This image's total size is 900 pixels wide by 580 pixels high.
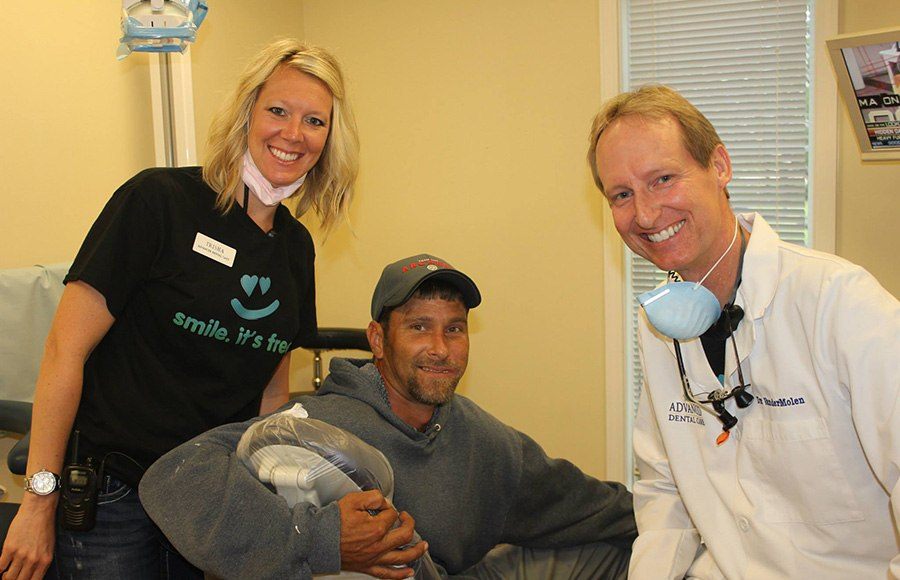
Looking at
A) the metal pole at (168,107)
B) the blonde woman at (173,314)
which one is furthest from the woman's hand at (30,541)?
the metal pole at (168,107)

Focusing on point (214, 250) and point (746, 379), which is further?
point (214, 250)

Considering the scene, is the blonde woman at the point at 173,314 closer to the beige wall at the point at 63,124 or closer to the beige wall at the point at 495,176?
the beige wall at the point at 63,124

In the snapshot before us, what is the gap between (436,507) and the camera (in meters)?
2.01

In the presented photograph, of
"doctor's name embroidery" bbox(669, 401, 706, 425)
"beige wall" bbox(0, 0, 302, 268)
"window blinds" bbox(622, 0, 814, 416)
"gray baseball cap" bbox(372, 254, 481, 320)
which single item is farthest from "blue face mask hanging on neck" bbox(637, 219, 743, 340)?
"window blinds" bbox(622, 0, 814, 416)

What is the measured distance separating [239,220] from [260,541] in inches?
29.1

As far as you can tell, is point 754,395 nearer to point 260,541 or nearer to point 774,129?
point 260,541

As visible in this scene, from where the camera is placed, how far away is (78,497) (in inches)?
68.7

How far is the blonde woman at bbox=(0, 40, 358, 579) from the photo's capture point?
1745 mm

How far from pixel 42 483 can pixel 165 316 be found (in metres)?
0.41

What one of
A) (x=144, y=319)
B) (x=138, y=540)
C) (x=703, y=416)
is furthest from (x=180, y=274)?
(x=703, y=416)

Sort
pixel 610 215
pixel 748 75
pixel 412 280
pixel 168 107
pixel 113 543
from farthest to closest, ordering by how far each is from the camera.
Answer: pixel 610 215
pixel 748 75
pixel 168 107
pixel 412 280
pixel 113 543

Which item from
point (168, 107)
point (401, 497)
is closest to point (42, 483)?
point (401, 497)

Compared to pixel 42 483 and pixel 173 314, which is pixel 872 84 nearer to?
pixel 173 314

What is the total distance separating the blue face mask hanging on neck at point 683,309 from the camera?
5.10ft
